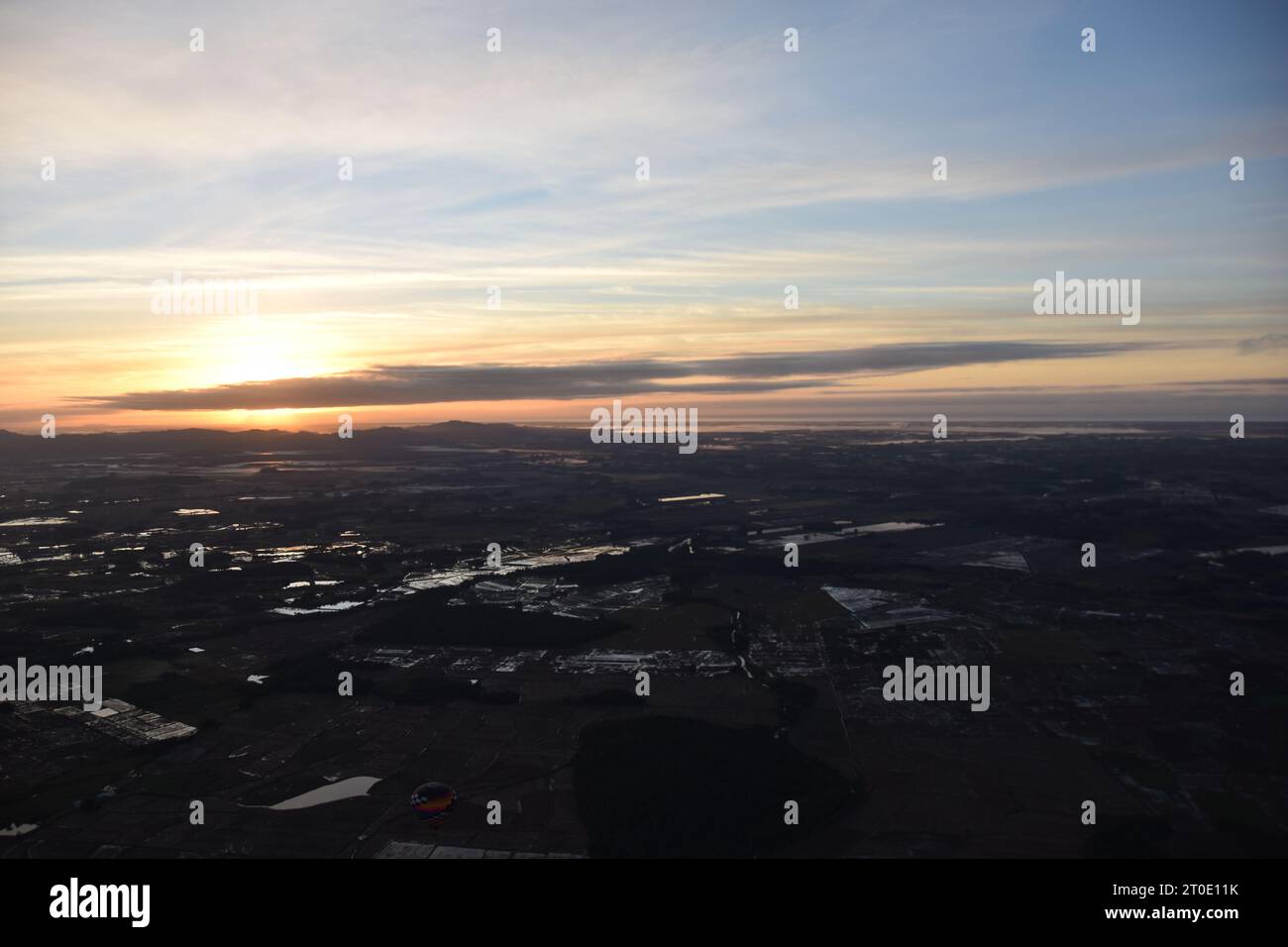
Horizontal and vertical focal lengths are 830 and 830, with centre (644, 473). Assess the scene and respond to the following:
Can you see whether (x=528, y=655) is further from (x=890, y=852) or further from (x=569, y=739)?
(x=890, y=852)

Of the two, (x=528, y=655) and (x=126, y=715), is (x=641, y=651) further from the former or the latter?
(x=126, y=715)

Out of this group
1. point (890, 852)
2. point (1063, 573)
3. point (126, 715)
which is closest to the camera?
point (890, 852)

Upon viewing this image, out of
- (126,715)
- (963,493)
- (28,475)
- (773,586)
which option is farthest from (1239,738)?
(28,475)

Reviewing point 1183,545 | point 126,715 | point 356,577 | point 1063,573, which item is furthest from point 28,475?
point 1183,545
